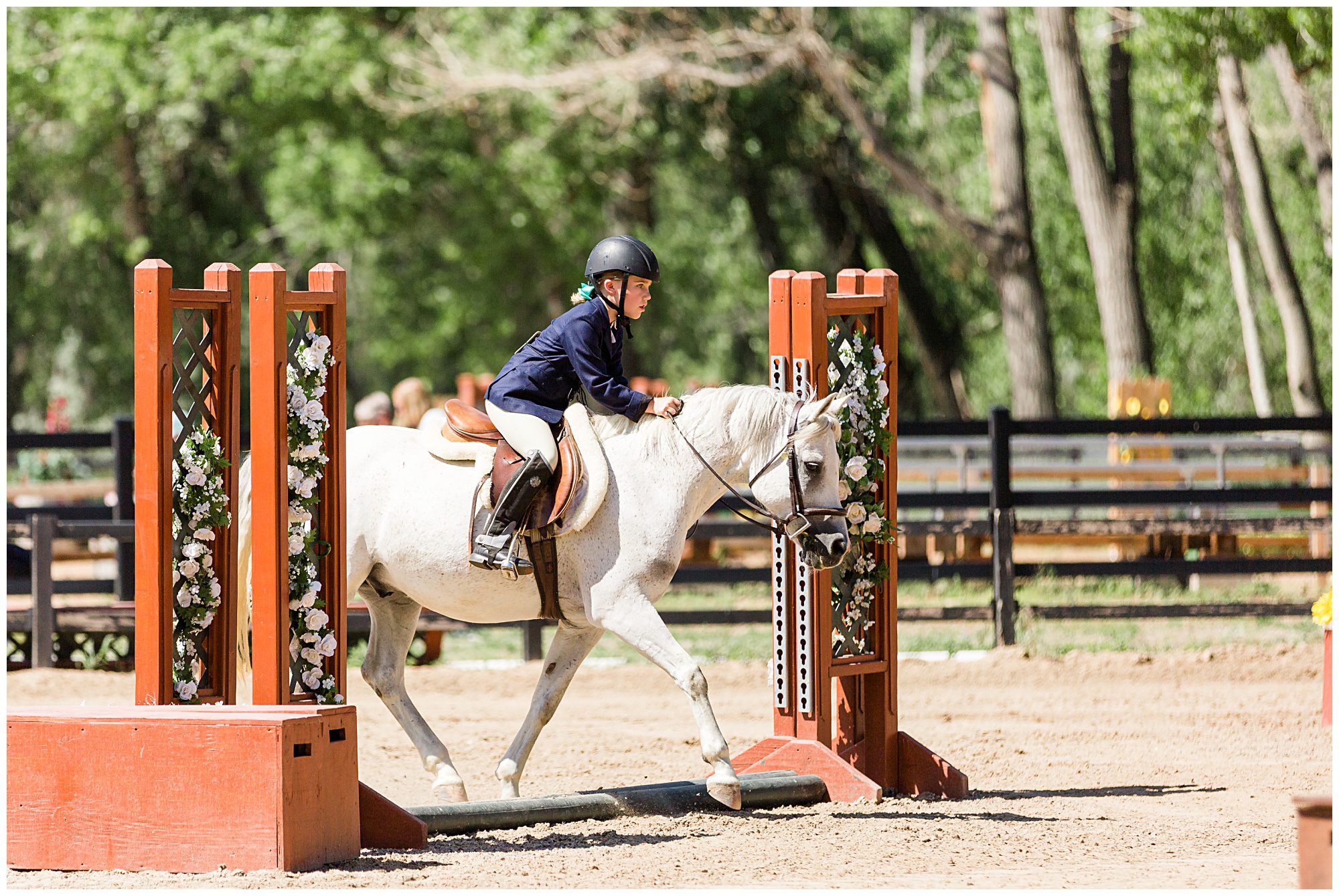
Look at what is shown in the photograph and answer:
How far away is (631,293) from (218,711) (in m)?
2.34

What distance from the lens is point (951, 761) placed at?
861 cm

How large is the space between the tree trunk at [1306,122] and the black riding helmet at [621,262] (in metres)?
12.9

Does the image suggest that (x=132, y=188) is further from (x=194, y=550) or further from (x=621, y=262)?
(x=194, y=550)

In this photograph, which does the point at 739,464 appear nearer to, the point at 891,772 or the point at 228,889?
the point at 891,772

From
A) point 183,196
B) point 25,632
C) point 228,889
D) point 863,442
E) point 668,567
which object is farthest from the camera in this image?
point 183,196

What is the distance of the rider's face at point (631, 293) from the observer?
6.86 m

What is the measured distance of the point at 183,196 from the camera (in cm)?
3097

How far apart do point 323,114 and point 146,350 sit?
21.3m

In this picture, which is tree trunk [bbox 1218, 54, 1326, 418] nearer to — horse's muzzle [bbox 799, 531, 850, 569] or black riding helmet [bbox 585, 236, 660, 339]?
black riding helmet [bbox 585, 236, 660, 339]

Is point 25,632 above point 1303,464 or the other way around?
the other way around

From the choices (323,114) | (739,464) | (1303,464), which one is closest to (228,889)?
(739,464)

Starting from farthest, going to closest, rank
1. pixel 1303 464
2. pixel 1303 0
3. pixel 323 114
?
1. pixel 323 114
2. pixel 1303 464
3. pixel 1303 0

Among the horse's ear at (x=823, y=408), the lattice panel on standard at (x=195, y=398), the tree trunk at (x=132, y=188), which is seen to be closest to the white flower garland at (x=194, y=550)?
the lattice panel on standard at (x=195, y=398)

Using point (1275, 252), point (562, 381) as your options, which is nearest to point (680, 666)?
point (562, 381)
